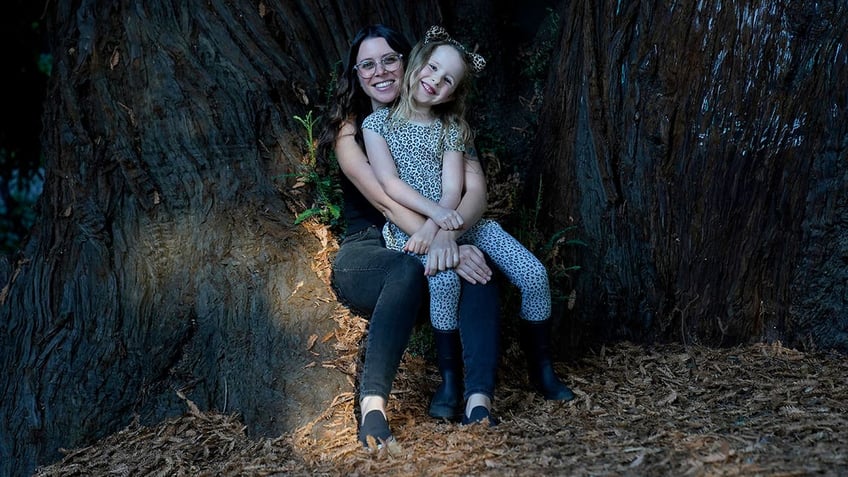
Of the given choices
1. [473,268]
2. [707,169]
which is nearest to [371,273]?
[473,268]

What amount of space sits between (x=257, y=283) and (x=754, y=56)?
2507 millimetres

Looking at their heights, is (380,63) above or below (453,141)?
above

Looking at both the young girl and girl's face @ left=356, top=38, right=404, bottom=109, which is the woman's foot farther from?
girl's face @ left=356, top=38, right=404, bottom=109

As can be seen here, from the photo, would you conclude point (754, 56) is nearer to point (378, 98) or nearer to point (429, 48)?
point (429, 48)

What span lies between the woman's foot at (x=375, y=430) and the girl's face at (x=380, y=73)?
158 centimetres

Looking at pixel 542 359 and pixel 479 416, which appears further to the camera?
pixel 542 359

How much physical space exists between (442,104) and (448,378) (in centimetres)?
133

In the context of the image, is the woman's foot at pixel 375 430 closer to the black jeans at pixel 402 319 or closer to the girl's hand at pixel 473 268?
the black jeans at pixel 402 319

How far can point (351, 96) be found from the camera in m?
4.14

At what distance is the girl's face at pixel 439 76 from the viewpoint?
383 cm

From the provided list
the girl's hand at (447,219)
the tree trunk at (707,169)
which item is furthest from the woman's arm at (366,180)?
the tree trunk at (707,169)

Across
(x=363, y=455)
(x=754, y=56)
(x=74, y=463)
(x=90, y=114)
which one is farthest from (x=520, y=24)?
(x=74, y=463)

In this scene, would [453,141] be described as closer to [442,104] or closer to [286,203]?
[442,104]

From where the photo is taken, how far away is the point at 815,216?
147 inches
